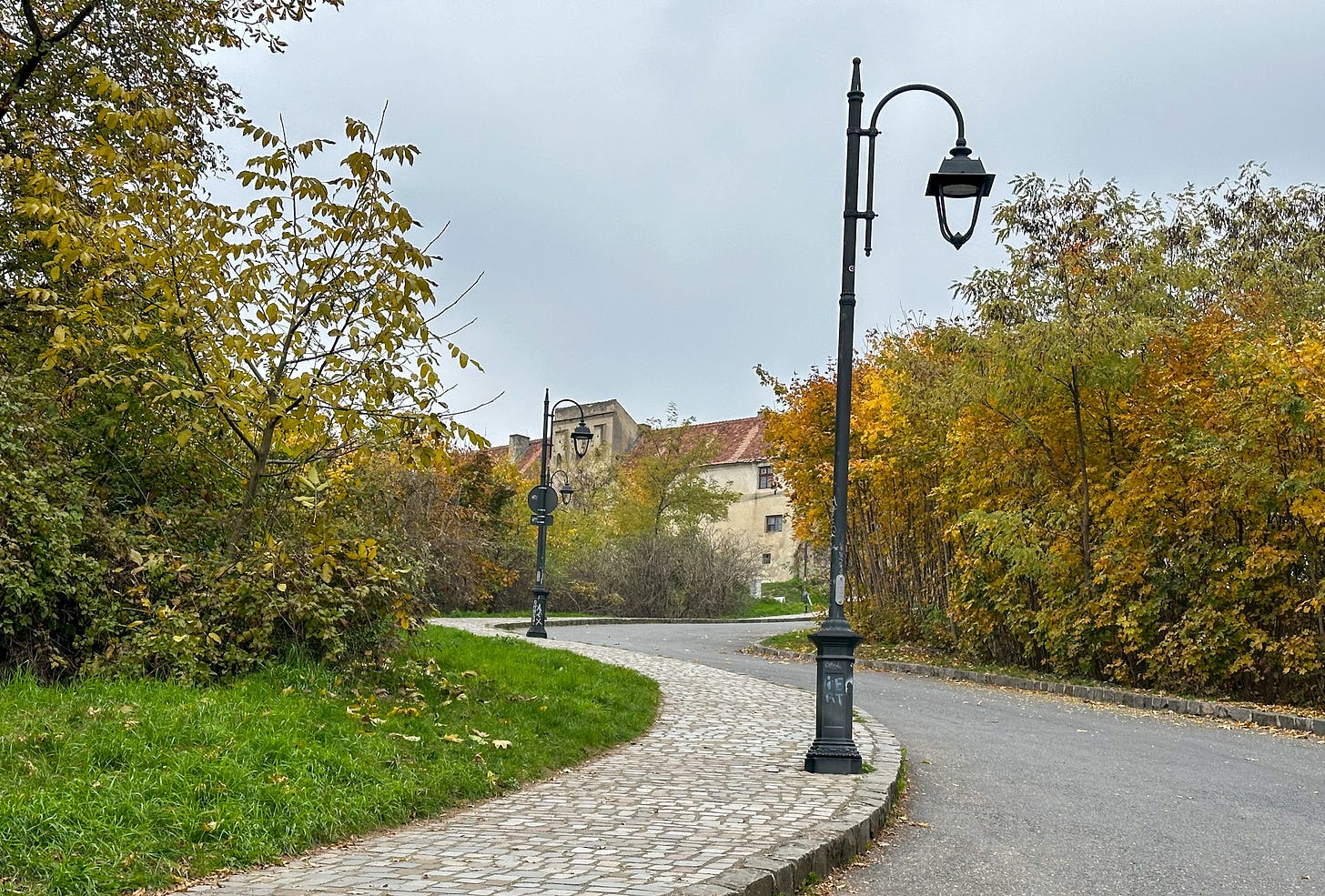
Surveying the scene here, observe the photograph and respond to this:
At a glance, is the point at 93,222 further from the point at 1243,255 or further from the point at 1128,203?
the point at 1243,255

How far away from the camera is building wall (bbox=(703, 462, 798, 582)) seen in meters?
57.7

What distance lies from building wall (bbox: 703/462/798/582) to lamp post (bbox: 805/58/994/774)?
155ft

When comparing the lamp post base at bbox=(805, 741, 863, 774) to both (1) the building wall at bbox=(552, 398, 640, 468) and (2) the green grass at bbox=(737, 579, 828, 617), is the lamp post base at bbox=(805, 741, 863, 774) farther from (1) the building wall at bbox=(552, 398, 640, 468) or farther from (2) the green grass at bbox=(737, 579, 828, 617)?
(1) the building wall at bbox=(552, 398, 640, 468)

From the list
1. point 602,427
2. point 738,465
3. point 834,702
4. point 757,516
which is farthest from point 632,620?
point 602,427

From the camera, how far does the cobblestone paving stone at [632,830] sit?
5.12 m

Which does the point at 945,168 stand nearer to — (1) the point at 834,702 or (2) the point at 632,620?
(1) the point at 834,702

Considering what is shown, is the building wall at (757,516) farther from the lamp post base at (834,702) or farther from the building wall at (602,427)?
the lamp post base at (834,702)

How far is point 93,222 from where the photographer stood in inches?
350

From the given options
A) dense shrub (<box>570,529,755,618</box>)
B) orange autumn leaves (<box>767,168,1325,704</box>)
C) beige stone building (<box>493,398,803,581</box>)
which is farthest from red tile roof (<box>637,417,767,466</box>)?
orange autumn leaves (<box>767,168,1325,704</box>)

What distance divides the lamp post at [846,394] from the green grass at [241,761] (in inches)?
79.5

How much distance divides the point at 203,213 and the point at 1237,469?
1165 centimetres

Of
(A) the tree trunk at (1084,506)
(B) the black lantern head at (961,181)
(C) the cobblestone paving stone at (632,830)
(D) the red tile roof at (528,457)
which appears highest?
(D) the red tile roof at (528,457)

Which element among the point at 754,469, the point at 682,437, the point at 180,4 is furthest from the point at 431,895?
the point at 754,469

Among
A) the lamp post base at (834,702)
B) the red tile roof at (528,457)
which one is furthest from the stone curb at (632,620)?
the red tile roof at (528,457)
